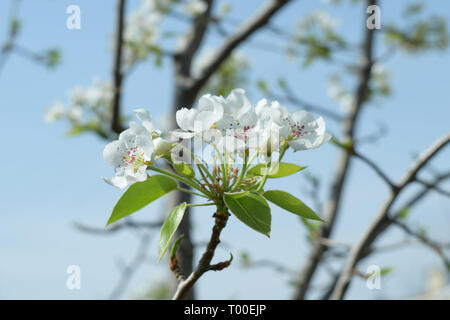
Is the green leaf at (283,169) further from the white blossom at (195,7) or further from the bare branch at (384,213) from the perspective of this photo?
the white blossom at (195,7)

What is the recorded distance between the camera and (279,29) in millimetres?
2230

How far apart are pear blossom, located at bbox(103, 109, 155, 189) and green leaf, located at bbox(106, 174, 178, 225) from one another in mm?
11

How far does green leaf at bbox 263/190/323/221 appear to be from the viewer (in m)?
0.60

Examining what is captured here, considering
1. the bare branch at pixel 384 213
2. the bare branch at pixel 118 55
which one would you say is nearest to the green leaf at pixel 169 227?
the bare branch at pixel 384 213

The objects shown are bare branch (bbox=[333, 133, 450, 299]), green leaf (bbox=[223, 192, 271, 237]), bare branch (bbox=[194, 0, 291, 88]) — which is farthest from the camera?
bare branch (bbox=[194, 0, 291, 88])

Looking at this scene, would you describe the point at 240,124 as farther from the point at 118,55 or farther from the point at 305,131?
the point at 118,55

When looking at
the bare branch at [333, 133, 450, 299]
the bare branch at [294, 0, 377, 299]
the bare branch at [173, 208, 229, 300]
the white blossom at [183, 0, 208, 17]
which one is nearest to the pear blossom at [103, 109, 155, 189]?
the bare branch at [173, 208, 229, 300]

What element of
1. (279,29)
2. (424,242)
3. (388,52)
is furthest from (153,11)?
(424,242)

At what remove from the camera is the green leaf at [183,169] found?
0.61 m

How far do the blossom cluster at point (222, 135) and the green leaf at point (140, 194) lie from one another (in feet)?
0.04

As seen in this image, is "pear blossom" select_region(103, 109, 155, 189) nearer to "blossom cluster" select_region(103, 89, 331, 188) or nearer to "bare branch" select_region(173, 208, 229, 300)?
"blossom cluster" select_region(103, 89, 331, 188)
